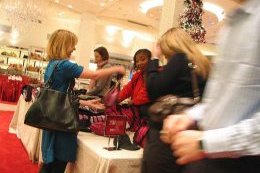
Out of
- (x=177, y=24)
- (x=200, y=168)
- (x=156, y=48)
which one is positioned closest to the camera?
(x=200, y=168)

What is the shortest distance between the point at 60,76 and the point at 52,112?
28 cm

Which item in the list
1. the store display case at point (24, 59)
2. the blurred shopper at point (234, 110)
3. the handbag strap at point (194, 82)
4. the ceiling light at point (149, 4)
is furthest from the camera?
the store display case at point (24, 59)

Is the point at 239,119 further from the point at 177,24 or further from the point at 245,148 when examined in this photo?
the point at 177,24

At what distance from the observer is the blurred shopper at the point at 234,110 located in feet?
2.52

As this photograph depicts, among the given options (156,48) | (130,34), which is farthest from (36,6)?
(156,48)

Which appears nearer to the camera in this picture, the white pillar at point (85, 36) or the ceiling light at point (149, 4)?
the ceiling light at point (149, 4)

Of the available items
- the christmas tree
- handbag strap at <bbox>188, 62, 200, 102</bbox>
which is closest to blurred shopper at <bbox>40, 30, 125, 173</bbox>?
handbag strap at <bbox>188, 62, 200, 102</bbox>

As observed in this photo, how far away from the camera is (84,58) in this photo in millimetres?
12219

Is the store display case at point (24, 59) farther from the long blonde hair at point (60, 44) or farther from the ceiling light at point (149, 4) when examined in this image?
the long blonde hair at point (60, 44)

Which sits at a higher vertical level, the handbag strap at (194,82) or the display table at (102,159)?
the handbag strap at (194,82)

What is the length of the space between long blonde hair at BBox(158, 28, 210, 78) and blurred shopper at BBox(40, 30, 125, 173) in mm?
678

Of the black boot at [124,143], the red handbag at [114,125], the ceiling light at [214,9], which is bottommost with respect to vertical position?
the black boot at [124,143]

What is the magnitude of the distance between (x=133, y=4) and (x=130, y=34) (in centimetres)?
575

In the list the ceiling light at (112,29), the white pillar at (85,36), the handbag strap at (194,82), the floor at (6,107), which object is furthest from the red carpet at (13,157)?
the ceiling light at (112,29)
